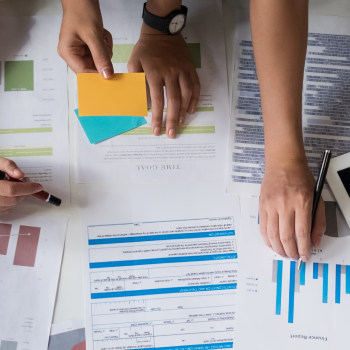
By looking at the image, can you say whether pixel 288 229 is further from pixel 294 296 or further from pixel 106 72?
pixel 106 72

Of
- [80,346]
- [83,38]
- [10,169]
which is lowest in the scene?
[80,346]

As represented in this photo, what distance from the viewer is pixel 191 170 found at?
2.35 ft

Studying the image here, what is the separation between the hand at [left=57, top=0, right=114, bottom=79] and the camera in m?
0.62

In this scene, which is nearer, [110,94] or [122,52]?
[110,94]

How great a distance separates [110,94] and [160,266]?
1.11 ft

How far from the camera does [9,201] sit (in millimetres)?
649

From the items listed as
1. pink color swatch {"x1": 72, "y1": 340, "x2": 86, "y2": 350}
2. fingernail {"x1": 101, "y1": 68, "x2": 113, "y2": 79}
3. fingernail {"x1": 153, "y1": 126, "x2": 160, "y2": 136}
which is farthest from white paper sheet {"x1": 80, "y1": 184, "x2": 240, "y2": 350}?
fingernail {"x1": 101, "y1": 68, "x2": 113, "y2": 79}

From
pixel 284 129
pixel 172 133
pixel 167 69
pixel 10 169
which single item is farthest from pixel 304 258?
pixel 10 169

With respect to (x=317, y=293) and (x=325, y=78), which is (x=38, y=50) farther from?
(x=317, y=293)

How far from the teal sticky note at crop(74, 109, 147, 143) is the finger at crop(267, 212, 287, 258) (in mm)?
328

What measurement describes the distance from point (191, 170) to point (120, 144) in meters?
0.16

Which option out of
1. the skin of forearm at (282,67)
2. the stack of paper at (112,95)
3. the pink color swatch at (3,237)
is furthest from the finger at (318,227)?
the pink color swatch at (3,237)

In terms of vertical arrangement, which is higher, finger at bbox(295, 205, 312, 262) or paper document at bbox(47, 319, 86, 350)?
finger at bbox(295, 205, 312, 262)

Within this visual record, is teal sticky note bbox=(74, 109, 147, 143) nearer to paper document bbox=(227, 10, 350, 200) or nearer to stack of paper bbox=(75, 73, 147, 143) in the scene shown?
stack of paper bbox=(75, 73, 147, 143)
